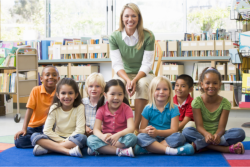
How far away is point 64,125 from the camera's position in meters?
1.90

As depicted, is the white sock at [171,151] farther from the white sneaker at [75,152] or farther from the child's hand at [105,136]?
the white sneaker at [75,152]

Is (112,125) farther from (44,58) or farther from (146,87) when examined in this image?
(44,58)

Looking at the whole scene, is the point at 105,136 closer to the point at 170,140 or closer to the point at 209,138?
the point at 170,140

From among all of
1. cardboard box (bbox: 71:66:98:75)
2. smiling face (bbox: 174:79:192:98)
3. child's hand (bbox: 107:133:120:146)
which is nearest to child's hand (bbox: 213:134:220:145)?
smiling face (bbox: 174:79:192:98)

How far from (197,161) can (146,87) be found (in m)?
0.74

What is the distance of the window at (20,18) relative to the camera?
5.41m

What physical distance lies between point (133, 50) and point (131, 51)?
0.02 m

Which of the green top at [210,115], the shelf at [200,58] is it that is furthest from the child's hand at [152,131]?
the shelf at [200,58]

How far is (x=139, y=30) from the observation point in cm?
233

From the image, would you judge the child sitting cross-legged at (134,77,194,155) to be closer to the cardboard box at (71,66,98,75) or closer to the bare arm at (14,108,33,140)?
the bare arm at (14,108,33,140)

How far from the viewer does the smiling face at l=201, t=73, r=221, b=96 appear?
6.30 ft

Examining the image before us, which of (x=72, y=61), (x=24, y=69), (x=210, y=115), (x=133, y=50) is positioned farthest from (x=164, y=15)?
(x=210, y=115)

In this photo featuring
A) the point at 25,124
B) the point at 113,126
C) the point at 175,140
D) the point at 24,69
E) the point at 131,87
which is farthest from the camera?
the point at 24,69

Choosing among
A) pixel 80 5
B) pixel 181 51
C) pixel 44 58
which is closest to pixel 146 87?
pixel 181 51
